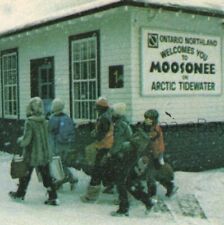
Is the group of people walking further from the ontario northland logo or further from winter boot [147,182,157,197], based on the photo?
the ontario northland logo

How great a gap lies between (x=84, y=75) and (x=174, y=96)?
218 centimetres

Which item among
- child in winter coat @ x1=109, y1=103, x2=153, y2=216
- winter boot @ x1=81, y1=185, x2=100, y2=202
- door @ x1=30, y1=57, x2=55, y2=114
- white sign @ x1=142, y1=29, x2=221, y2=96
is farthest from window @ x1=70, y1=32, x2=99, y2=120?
child in winter coat @ x1=109, y1=103, x2=153, y2=216

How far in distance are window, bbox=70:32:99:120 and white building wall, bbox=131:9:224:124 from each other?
125cm

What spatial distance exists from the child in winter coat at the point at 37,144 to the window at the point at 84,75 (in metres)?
3.49

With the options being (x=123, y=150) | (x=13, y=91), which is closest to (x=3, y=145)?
(x=13, y=91)

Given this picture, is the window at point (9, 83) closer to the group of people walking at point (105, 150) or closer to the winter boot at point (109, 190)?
the winter boot at point (109, 190)

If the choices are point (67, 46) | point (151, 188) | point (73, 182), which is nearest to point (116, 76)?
point (67, 46)

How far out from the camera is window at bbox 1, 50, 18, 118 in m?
15.4

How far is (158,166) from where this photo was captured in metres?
8.38

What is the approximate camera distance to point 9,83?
51.8 feet

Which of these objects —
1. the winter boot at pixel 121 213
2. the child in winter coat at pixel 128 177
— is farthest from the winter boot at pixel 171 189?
the winter boot at pixel 121 213

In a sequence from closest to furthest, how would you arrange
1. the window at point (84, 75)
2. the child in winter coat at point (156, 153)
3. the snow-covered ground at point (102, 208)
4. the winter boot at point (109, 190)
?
the snow-covered ground at point (102, 208) → the child in winter coat at point (156, 153) → the winter boot at point (109, 190) → the window at point (84, 75)

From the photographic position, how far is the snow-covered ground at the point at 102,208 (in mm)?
7125

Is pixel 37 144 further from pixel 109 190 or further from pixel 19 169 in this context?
pixel 109 190
